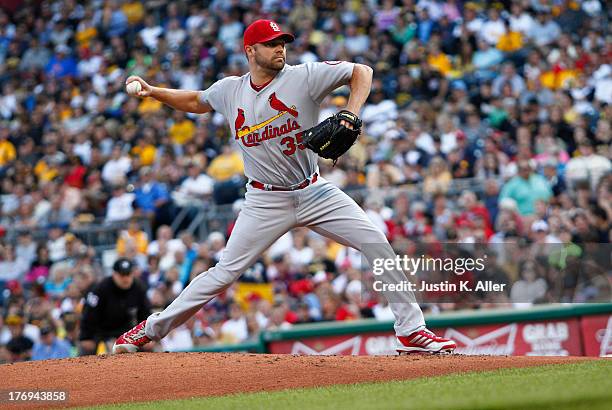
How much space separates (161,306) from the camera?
12.3m

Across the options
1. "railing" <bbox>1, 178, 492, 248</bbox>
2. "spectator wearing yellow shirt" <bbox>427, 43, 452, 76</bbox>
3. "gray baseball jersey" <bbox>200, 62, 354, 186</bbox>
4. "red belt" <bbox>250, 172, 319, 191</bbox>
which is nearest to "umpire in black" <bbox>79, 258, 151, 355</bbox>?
"red belt" <bbox>250, 172, 319, 191</bbox>

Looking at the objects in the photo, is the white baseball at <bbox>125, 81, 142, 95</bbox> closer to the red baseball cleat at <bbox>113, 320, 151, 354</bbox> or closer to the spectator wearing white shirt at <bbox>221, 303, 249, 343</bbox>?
the red baseball cleat at <bbox>113, 320, 151, 354</bbox>

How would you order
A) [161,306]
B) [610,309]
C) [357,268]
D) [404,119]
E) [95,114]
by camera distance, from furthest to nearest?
[95,114] → [404,119] → [161,306] → [357,268] → [610,309]

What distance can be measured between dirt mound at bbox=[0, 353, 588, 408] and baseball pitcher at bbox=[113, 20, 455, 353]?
12.6 inches

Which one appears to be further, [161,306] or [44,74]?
[44,74]

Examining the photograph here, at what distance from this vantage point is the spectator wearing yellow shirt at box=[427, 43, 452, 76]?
14.8 meters

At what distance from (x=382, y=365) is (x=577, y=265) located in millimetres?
3393

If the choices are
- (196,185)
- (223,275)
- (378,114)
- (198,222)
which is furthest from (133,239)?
(223,275)

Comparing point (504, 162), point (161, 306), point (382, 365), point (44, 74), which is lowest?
point (382, 365)

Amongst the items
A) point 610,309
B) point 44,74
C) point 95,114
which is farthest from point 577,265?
point 44,74

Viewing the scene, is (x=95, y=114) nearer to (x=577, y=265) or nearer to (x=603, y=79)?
(x=603, y=79)

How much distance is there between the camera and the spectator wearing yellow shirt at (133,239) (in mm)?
13930

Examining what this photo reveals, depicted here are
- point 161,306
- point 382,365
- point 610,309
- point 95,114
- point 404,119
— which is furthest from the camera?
point 95,114

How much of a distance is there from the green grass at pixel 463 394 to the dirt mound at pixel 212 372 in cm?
26
